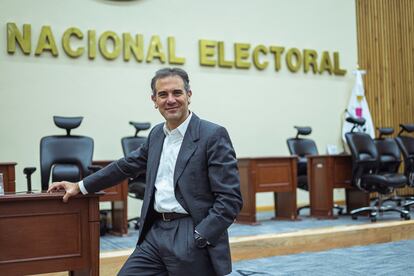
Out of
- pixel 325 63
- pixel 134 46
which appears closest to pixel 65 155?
pixel 134 46

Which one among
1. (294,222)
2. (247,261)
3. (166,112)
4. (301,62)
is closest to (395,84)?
(301,62)

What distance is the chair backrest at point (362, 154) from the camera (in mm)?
6086

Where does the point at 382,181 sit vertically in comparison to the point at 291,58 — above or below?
below

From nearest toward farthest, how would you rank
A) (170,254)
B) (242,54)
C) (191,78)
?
(170,254) → (191,78) → (242,54)

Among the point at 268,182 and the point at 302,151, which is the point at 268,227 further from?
the point at 302,151

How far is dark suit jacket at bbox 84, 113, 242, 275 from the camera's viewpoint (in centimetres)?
198

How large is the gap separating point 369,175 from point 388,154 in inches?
37.7

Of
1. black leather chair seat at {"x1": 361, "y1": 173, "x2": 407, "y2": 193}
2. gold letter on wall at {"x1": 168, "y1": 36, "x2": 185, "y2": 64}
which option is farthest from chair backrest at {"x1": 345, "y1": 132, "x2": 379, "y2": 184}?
gold letter on wall at {"x1": 168, "y1": 36, "x2": 185, "y2": 64}

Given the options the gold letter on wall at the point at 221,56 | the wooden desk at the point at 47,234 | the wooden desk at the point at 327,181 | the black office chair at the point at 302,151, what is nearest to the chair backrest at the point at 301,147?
the black office chair at the point at 302,151

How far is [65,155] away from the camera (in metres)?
5.25

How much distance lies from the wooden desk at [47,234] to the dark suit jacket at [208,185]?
0.49 m

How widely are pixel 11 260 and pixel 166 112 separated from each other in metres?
1.05

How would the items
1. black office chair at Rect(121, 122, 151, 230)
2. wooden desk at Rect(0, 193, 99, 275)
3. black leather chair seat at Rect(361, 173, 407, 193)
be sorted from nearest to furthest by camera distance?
wooden desk at Rect(0, 193, 99, 275)
black office chair at Rect(121, 122, 151, 230)
black leather chair seat at Rect(361, 173, 407, 193)

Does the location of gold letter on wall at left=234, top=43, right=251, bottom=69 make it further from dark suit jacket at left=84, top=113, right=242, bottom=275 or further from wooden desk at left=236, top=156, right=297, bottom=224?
dark suit jacket at left=84, top=113, right=242, bottom=275
